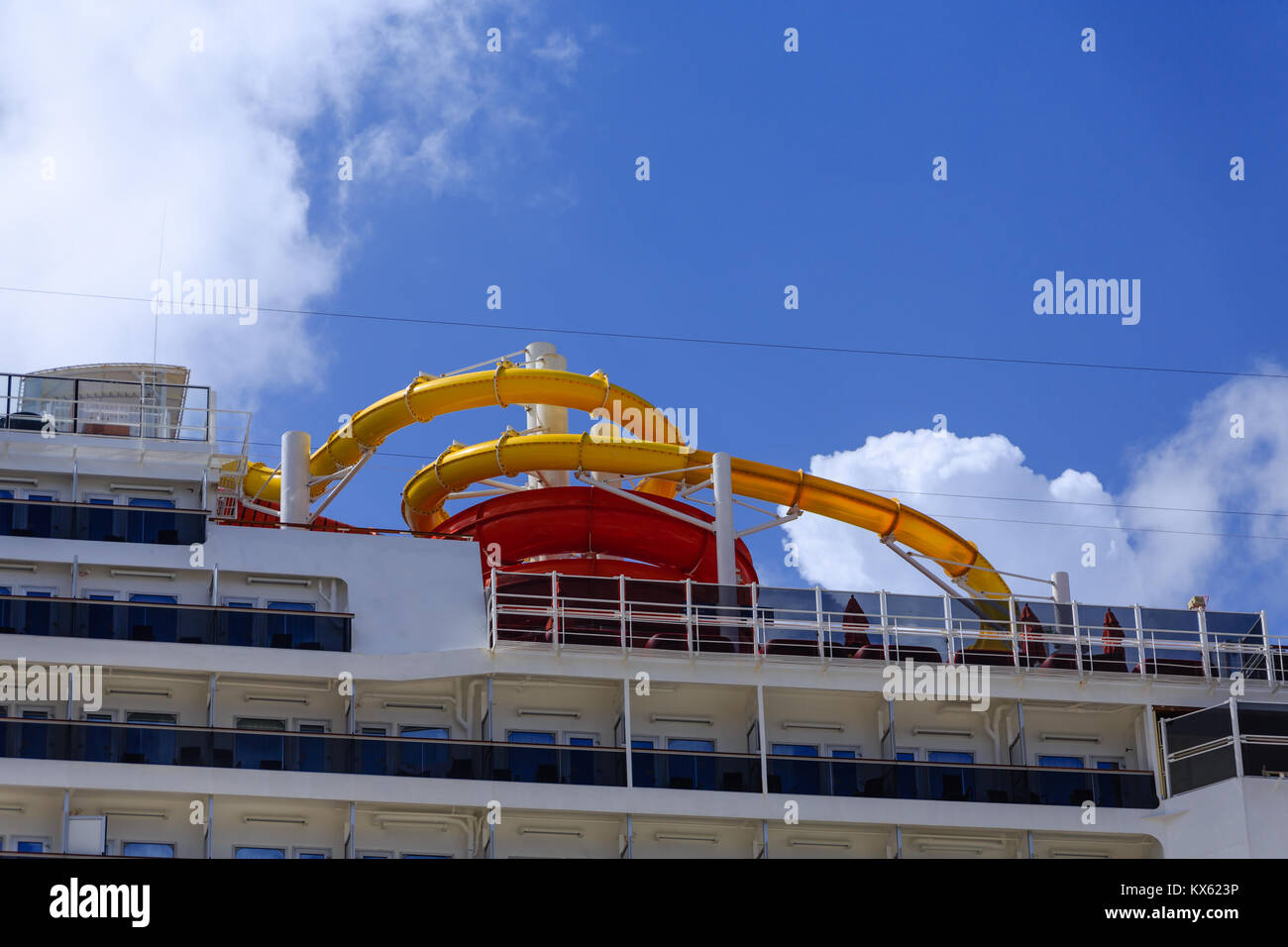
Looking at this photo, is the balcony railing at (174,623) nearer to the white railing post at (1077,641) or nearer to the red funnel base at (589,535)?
the red funnel base at (589,535)

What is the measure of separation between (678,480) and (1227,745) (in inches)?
533

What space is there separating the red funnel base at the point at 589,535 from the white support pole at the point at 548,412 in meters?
2.35

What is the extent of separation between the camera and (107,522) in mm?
38250

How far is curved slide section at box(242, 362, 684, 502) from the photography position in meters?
45.5

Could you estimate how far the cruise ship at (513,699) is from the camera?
3553cm

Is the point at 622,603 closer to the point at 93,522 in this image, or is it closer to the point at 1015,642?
the point at 1015,642

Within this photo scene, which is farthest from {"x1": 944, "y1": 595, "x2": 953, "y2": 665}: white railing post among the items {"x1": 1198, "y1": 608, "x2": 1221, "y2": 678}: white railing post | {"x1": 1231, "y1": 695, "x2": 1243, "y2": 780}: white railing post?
{"x1": 1231, "y1": 695, "x2": 1243, "y2": 780}: white railing post

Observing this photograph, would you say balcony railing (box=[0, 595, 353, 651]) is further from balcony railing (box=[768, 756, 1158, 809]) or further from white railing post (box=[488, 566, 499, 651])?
balcony railing (box=[768, 756, 1158, 809])

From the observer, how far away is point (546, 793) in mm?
36125

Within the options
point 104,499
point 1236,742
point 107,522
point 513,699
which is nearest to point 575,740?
point 513,699

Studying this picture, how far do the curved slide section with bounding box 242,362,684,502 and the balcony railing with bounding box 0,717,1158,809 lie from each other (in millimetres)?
10021
